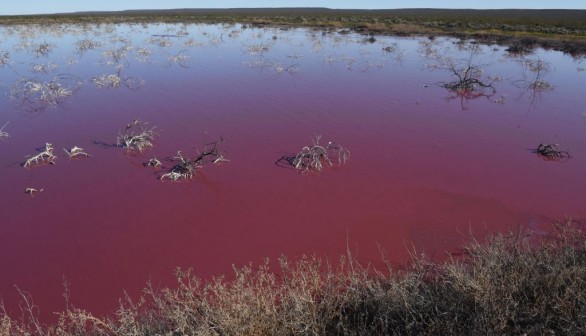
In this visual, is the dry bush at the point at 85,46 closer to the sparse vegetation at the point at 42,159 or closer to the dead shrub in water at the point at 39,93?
the dead shrub in water at the point at 39,93

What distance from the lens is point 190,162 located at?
8.16 metres

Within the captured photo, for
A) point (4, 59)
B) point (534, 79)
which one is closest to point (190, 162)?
point (534, 79)

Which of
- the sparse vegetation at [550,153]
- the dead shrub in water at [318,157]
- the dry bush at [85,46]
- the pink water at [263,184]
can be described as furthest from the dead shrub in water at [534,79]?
the dry bush at [85,46]

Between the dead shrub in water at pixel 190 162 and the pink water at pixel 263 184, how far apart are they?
0.66 ft

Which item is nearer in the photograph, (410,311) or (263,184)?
(410,311)

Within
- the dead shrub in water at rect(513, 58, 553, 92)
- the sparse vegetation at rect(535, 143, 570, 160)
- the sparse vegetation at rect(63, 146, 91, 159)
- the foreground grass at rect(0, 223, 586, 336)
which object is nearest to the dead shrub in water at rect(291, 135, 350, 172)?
the foreground grass at rect(0, 223, 586, 336)

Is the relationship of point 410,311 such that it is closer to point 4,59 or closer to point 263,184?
point 263,184

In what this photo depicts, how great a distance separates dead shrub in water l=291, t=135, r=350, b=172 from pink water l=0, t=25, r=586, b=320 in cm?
23

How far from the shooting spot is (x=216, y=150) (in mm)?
8992

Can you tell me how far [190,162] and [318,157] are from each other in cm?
263

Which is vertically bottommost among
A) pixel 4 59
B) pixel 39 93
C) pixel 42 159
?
pixel 42 159

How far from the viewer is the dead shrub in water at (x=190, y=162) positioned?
26.2ft

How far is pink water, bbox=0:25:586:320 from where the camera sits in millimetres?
5875

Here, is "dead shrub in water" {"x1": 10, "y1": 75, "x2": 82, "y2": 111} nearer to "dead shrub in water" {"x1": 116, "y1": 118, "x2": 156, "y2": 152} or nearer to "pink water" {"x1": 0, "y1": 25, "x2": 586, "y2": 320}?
"pink water" {"x1": 0, "y1": 25, "x2": 586, "y2": 320}
